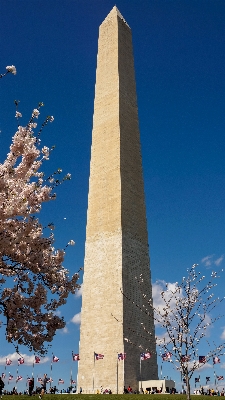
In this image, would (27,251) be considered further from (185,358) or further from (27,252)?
(185,358)

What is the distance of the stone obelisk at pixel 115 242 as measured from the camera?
37.0 m

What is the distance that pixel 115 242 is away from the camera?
132 feet

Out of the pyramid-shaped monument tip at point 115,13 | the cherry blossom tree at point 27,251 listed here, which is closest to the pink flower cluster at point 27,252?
the cherry blossom tree at point 27,251

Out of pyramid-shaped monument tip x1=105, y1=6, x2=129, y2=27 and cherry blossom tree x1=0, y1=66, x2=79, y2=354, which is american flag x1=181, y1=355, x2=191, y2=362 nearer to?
cherry blossom tree x1=0, y1=66, x2=79, y2=354

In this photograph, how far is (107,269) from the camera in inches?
1574

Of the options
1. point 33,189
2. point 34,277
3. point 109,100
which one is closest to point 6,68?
point 33,189

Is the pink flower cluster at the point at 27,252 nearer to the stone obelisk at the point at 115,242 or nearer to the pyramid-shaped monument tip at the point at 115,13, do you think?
the stone obelisk at the point at 115,242

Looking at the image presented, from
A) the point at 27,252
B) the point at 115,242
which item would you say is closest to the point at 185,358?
the point at 27,252

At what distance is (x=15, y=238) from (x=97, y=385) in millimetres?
27540

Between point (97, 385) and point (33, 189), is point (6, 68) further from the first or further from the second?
point (97, 385)

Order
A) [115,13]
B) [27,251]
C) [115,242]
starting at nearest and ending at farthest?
[27,251], [115,242], [115,13]

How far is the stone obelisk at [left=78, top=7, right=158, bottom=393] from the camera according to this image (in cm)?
3704

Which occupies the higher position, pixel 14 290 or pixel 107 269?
pixel 107 269

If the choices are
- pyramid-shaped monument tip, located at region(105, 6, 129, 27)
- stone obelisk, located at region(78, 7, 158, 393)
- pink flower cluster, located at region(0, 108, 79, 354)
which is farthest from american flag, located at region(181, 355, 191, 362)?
pyramid-shaped monument tip, located at region(105, 6, 129, 27)
